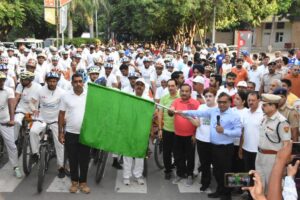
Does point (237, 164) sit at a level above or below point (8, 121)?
below

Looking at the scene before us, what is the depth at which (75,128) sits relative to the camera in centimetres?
675

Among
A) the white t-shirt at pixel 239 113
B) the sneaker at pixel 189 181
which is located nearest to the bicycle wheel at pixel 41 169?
the sneaker at pixel 189 181

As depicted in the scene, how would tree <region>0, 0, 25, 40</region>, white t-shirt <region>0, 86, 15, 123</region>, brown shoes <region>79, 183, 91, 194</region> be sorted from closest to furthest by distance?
1. brown shoes <region>79, 183, 91, 194</region>
2. white t-shirt <region>0, 86, 15, 123</region>
3. tree <region>0, 0, 25, 40</region>

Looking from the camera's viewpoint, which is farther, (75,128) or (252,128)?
(75,128)

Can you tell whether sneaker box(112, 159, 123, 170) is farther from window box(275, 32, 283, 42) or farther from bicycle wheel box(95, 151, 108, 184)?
window box(275, 32, 283, 42)

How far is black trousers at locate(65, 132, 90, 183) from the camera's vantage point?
6.81 m

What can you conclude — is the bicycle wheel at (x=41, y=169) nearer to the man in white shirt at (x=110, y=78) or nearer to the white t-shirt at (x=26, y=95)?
the white t-shirt at (x=26, y=95)

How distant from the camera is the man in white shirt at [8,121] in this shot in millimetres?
7516

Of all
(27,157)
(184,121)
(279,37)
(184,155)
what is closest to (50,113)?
(27,157)

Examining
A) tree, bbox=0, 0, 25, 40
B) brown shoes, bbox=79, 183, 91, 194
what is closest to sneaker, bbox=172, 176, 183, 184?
brown shoes, bbox=79, 183, 91, 194

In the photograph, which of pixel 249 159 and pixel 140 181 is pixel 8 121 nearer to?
pixel 140 181

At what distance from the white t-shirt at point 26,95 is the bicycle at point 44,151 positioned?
0.82 meters

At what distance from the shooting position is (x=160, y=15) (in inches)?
1396

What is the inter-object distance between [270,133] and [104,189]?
3.05m
